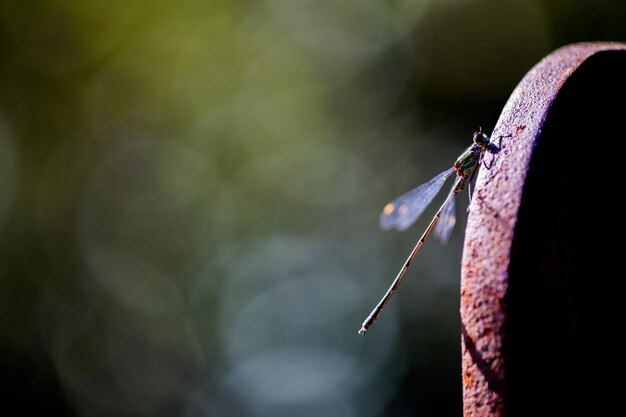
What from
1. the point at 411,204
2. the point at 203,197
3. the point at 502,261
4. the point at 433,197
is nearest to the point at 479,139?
the point at 433,197

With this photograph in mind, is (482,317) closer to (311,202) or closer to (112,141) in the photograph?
(311,202)

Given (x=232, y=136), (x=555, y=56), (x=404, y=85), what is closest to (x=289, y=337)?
(x=232, y=136)

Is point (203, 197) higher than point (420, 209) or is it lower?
higher

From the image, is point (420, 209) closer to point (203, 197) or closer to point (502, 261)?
point (502, 261)

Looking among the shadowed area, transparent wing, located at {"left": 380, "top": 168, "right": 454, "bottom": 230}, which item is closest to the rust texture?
the shadowed area

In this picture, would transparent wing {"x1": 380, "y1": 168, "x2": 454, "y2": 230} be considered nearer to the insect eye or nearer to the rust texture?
the insect eye

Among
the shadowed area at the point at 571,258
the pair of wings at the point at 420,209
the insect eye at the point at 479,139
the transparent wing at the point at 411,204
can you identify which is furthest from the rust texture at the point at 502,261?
the transparent wing at the point at 411,204
